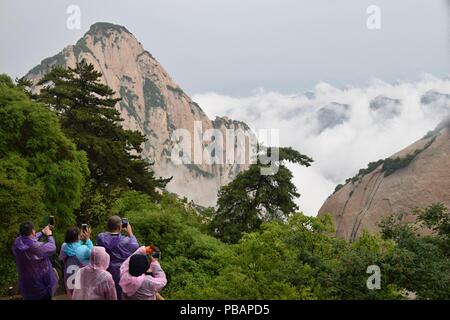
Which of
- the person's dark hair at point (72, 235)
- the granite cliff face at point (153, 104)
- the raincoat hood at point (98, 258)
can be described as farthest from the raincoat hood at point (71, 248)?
the granite cliff face at point (153, 104)

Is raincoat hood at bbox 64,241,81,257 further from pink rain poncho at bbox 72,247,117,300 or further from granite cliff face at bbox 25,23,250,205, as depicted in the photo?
granite cliff face at bbox 25,23,250,205

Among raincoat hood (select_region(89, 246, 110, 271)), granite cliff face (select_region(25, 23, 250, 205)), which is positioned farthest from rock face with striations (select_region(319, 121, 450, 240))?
granite cliff face (select_region(25, 23, 250, 205))

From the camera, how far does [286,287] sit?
9.78 metres

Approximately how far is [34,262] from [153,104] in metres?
121

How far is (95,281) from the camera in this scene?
577 cm

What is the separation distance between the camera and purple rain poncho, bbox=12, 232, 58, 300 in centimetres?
650

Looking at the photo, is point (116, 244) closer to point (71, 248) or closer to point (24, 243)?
point (71, 248)

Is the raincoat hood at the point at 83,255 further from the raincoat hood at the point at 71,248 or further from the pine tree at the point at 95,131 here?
the pine tree at the point at 95,131

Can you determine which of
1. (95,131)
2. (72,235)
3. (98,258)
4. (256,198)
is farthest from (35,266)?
(95,131)

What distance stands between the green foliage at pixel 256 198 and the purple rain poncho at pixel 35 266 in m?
18.1

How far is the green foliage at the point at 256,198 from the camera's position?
24984mm

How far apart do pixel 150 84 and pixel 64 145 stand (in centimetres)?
11400
